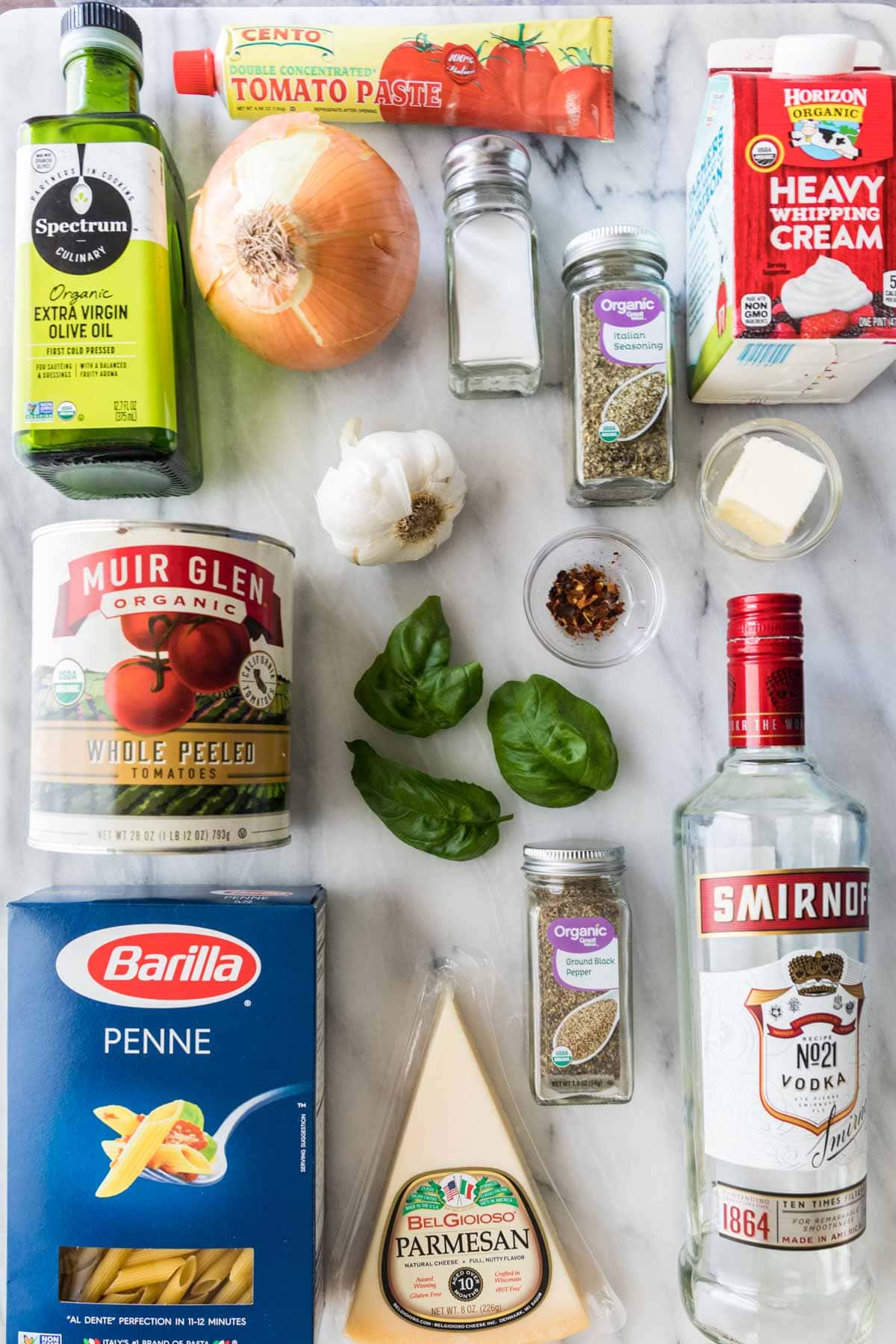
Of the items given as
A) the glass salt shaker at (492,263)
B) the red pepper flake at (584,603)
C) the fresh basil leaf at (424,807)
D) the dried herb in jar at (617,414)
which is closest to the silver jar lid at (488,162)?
the glass salt shaker at (492,263)

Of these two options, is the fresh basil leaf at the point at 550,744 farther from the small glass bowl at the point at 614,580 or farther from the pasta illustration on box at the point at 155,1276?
the pasta illustration on box at the point at 155,1276

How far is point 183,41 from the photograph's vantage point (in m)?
0.99

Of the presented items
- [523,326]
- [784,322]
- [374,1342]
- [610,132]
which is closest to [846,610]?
[784,322]

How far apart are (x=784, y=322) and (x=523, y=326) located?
0.78 ft

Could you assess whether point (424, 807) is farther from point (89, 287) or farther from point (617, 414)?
point (89, 287)

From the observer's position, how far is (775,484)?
92 centimetres

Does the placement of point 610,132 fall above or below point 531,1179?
above

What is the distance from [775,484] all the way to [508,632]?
0.98 ft

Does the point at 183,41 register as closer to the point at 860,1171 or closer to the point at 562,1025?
the point at 562,1025

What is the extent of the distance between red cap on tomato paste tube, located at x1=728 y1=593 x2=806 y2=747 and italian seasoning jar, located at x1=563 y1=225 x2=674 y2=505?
18 centimetres

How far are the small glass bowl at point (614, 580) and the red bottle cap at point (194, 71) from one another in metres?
0.57

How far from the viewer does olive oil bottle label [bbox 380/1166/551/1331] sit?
2.90 feet

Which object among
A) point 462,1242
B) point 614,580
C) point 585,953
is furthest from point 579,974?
point 614,580

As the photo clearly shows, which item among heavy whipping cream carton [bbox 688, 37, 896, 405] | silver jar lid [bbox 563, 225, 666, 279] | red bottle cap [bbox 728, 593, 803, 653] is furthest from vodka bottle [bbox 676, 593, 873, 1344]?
silver jar lid [bbox 563, 225, 666, 279]
